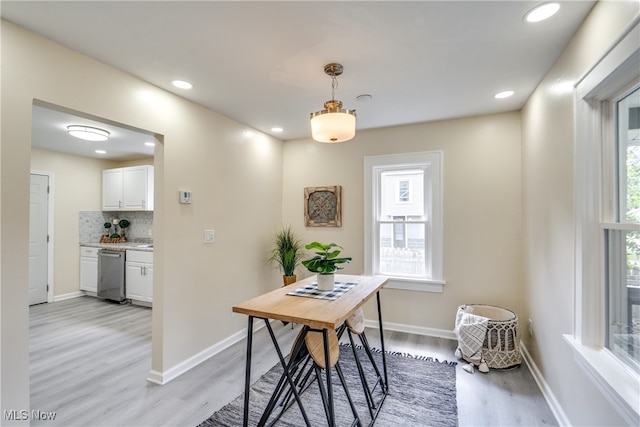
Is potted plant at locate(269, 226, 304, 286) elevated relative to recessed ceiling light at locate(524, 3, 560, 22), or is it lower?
lower

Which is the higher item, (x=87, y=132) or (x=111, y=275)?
(x=87, y=132)

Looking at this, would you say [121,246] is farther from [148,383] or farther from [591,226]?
[591,226]

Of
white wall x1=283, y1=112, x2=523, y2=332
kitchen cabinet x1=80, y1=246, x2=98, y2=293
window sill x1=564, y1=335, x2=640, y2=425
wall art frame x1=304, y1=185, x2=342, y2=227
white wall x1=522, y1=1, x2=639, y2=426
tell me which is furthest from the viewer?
kitchen cabinet x1=80, y1=246, x2=98, y2=293

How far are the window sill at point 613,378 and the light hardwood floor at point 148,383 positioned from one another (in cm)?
77

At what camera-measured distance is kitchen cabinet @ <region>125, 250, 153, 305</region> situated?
→ 4.45 metres

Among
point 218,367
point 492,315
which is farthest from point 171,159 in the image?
point 492,315

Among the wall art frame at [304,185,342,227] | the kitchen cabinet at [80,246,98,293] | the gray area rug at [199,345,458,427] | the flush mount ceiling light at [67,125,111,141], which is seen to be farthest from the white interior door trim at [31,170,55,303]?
the gray area rug at [199,345,458,427]

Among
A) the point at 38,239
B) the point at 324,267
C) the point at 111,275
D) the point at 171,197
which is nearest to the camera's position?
the point at 324,267

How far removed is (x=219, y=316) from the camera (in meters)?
3.09

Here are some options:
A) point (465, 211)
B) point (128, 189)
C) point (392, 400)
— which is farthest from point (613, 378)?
point (128, 189)

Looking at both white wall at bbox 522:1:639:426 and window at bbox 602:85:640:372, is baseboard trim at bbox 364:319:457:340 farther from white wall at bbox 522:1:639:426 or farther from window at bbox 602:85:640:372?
window at bbox 602:85:640:372

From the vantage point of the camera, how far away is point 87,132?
11.7 ft

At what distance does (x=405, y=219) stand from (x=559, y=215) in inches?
67.9

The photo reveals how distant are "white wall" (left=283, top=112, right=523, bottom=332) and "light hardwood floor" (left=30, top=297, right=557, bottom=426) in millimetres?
433
